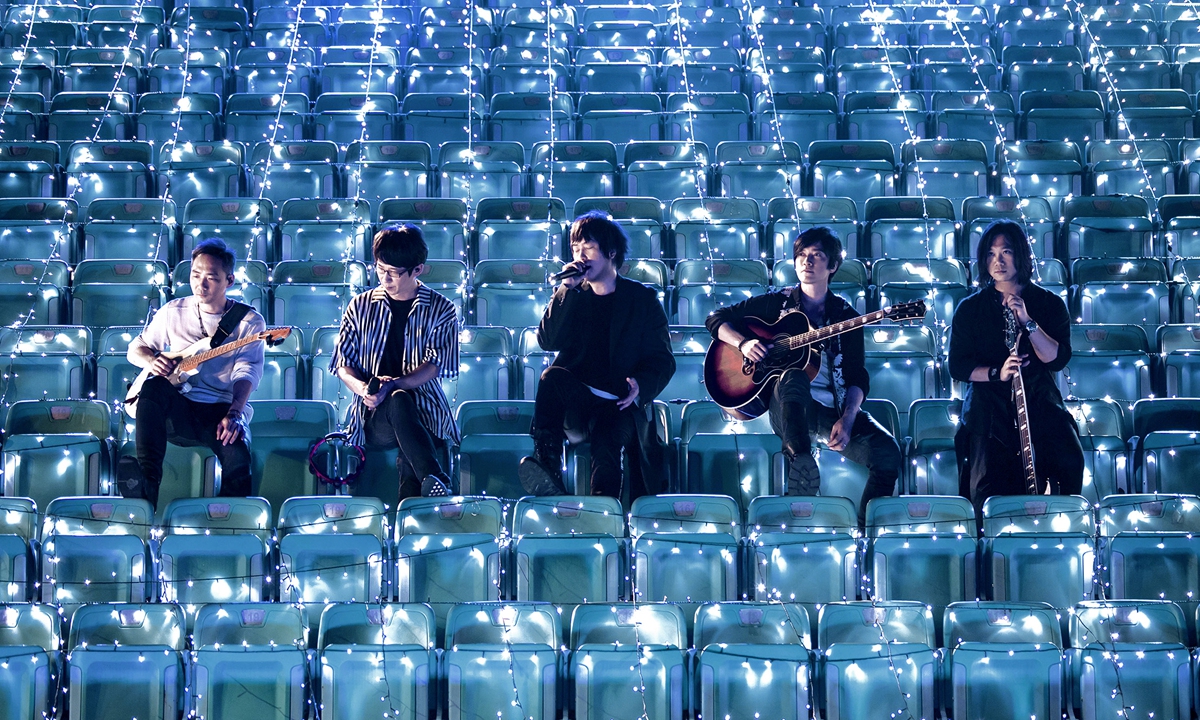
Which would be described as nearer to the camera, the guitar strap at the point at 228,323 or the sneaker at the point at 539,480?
the sneaker at the point at 539,480

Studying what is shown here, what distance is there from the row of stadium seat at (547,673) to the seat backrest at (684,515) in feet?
1.40

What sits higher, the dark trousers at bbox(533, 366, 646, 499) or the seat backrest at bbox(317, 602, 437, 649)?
the dark trousers at bbox(533, 366, 646, 499)

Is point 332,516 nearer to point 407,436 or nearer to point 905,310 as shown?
point 407,436

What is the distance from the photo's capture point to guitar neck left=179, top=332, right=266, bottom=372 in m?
4.03

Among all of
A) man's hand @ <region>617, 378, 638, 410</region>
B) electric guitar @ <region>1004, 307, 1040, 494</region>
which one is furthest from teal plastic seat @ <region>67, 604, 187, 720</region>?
electric guitar @ <region>1004, 307, 1040, 494</region>

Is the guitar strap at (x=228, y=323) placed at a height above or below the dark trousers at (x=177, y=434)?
above

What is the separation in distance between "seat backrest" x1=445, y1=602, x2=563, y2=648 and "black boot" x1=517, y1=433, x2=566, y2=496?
474 millimetres

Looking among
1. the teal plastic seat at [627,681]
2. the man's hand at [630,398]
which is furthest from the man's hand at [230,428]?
the teal plastic seat at [627,681]

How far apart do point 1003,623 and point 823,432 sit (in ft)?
2.47

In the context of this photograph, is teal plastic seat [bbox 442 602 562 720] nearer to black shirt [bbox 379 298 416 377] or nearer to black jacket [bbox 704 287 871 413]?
black shirt [bbox 379 298 416 377]

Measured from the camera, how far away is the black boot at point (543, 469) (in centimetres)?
392

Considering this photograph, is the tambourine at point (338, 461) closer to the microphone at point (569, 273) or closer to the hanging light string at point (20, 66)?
the microphone at point (569, 273)

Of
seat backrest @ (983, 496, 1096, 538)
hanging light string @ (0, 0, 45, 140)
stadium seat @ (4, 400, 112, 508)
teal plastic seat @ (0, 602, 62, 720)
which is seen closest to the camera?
teal plastic seat @ (0, 602, 62, 720)

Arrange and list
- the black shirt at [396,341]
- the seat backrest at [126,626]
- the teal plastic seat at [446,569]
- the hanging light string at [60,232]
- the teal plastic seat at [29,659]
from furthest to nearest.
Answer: the hanging light string at [60,232], the black shirt at [396,341], the teal plastic seat at [446,569], the seat backrest at [126,626], the teal plastic seat at [29,659]
